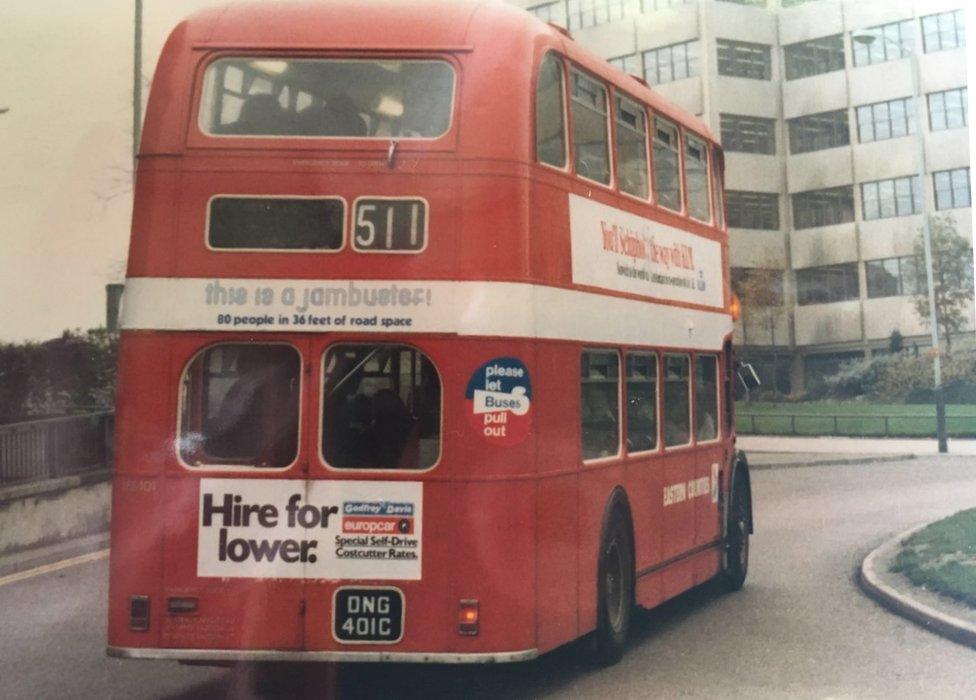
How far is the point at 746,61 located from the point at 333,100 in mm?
27737

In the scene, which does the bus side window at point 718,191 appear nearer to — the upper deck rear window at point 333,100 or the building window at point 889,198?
the upper deck rear window at point 333,100

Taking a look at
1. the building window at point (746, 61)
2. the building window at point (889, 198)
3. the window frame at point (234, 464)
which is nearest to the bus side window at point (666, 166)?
the window frame at point (234, 464)

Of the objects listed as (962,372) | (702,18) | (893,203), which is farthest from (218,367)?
(893,203)

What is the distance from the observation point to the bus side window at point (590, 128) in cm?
870

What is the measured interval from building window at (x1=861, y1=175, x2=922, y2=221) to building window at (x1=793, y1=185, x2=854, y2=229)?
3.10 feet

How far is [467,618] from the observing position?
24.5ft

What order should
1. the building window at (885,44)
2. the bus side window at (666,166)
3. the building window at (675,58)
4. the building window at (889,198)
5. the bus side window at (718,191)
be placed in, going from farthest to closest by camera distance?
the building window at (889,198) → the building window at (675,58) → the building window at (885,44) → the bus side window at (718,191) → the bus side window at (666,166)

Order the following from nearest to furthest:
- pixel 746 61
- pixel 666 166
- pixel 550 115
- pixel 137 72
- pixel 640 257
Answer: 1. pixel 550 115
2. pixel 640 257
3. pixel 666 166
4. pixel 137 72
5. pixel 746 61

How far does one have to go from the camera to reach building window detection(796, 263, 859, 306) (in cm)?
3925

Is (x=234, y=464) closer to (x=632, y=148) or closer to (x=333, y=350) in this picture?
(x=333, y=350)

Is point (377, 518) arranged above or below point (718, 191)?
below

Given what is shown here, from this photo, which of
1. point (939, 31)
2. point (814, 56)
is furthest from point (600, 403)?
point (814, 56)

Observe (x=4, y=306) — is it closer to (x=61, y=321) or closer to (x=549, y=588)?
(x=61, y=321)

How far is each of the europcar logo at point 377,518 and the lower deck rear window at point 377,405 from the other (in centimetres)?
19
